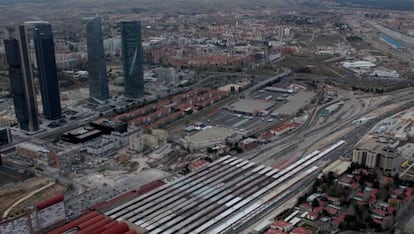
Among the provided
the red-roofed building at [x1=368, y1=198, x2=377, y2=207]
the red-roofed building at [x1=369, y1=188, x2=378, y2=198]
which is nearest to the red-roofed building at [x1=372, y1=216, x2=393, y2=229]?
the red-roofed building at [x1=368, y1=198, x2=377, y2=207]

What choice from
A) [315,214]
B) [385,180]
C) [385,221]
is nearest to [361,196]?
[385,180]

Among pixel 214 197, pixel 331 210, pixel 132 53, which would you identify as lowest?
pixel 214 197

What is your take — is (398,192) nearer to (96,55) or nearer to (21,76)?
(21,76)

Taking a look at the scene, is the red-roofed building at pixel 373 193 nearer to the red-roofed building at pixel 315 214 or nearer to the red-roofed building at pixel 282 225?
the red-roofed building at pixel 315 214

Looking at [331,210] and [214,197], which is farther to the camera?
[214,197]

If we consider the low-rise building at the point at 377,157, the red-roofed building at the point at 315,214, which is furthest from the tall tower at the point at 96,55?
the red-roofed building at the point at 315,214
